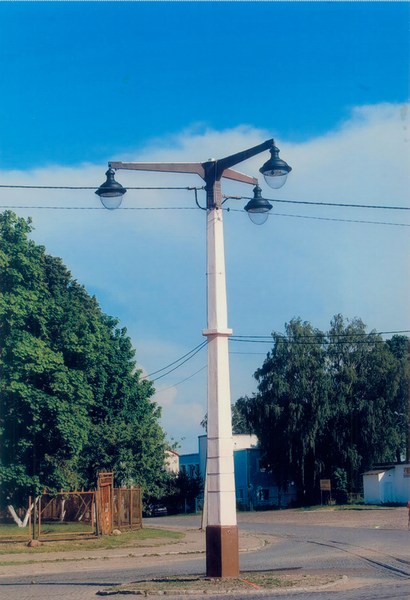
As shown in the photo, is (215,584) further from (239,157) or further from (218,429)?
(239,157)

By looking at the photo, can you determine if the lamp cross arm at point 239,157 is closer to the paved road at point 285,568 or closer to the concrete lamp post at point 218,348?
the concrete lamp post at point 218,348

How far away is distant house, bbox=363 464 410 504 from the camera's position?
164ft

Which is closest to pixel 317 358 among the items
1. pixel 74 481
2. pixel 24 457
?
pixel 74 481

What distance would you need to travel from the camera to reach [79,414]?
28766mm

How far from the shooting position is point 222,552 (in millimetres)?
11039

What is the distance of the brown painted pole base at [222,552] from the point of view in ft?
36.2

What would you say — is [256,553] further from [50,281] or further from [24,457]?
[50,281]

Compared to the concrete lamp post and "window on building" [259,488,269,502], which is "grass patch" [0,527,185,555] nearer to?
the concrete lamp post

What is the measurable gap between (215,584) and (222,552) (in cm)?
63

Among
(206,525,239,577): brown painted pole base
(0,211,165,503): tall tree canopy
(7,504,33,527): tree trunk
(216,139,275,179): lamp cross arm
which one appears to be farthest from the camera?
(7,504,33,527): tree trunk

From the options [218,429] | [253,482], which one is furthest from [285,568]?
[253,482]

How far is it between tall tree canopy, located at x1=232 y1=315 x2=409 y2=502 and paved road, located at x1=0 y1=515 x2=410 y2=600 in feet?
109

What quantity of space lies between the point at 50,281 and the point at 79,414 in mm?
17137

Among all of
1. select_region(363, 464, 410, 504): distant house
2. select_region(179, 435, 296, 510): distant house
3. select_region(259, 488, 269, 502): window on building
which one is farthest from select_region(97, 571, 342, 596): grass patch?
select_region(259, 488, 269, 502): window on building
